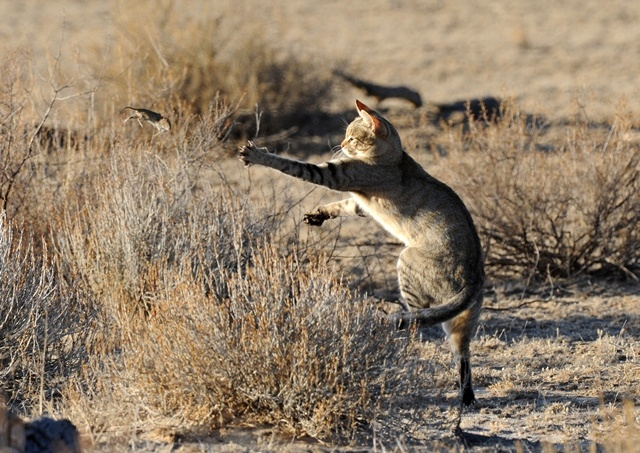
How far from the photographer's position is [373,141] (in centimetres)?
697

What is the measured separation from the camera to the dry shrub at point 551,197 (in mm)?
9180

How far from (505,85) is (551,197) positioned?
1.21 metres

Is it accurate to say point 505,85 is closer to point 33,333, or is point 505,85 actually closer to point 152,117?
point 152,117

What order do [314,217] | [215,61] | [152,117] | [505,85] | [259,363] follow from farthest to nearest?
[215,61] < [505,85] < [152,117] < [314,217] < [259,363]

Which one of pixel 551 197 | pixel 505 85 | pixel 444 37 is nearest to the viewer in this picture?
pixel 551 197

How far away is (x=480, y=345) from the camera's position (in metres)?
7.80

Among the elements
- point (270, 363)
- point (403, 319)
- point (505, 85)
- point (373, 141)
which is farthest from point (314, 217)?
point (505, 85)

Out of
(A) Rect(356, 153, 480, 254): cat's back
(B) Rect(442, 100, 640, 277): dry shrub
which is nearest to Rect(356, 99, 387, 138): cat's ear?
(A) Rect(356, 153, 480, 254): cat's back

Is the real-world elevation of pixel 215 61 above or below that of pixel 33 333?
below

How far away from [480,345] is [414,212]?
143 centimetres

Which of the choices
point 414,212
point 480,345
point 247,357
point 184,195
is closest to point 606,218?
point 480,345

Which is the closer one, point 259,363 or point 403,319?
point 259,363

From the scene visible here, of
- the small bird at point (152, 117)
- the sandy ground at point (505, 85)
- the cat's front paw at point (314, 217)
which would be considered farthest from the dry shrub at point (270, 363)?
the small bird at point (152, 117)

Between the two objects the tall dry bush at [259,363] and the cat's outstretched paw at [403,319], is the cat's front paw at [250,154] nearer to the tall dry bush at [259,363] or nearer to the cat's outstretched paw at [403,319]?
the tall dry bush at [259,363]
